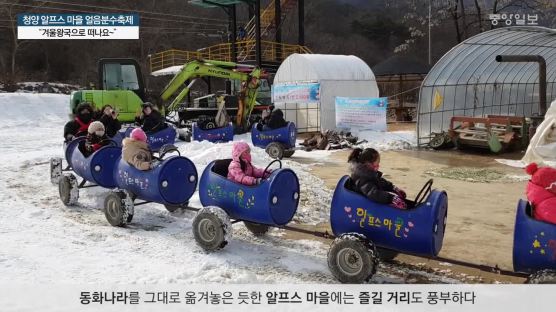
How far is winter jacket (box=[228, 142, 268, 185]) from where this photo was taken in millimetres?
5930

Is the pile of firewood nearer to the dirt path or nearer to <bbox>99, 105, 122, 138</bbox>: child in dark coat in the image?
the dirt path

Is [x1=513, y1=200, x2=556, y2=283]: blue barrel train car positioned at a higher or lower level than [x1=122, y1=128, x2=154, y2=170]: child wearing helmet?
lower

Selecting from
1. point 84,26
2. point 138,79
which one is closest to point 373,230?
point 138,79

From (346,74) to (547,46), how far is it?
7569mm

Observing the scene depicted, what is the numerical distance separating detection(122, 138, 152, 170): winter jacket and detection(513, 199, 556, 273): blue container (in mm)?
4614

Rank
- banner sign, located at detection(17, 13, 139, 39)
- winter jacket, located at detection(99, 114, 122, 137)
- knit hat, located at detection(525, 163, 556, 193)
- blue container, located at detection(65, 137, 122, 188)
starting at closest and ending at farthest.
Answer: knit hat, located at detection(525, 163, 556, 193), blue container, located at detection(65, 137, 122, 188), winter jacket, located at detection(99, 114, 122, 137), banner sign, located at detection(17, 13, 139, 39)

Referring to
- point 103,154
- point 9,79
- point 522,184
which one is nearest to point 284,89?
point 522,184

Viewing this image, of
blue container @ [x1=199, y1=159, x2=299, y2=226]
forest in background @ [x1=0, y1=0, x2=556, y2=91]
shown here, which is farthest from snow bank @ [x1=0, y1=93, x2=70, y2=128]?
blue container @ [x1=199, y1=159, x2=299, y2=226]

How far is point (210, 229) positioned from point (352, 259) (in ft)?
5.86

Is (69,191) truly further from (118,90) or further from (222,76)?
(222,76)

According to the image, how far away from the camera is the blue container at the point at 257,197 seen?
5.71 metres

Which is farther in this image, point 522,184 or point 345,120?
point 345,120

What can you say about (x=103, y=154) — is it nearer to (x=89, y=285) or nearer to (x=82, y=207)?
(x=82, y=207)

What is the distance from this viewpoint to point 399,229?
489 cm
